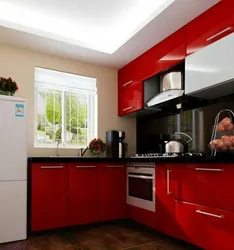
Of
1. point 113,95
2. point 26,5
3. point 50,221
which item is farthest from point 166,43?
point 50,221

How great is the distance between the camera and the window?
343cm

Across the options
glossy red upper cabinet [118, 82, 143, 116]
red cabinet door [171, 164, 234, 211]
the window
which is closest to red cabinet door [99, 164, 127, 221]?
the window

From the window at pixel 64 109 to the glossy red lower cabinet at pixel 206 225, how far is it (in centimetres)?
186

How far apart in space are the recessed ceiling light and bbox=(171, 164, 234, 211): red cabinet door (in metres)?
1.52

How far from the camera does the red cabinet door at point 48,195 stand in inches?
105

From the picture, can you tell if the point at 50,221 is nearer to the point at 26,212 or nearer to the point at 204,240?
the point at 26,212

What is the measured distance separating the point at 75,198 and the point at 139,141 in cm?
145

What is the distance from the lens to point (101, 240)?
2.52 meters

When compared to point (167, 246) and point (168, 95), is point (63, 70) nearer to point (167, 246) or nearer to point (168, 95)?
point (168, 95)

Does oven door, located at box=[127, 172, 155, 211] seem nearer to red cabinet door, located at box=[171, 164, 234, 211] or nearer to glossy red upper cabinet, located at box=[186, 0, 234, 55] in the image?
red cabinet door, located at box=[171, 164, 234, 211]

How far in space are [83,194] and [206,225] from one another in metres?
1.44

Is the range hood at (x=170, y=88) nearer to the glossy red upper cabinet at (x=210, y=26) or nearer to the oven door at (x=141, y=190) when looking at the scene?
the glossy red upper cabinet at (x=210, y=26)

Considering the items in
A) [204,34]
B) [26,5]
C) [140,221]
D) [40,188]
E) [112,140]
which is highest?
[26,5]

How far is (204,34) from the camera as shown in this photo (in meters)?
2.38
